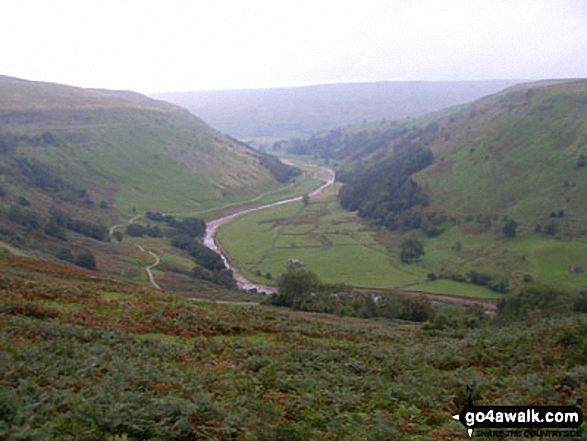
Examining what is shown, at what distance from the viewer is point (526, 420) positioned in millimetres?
12219

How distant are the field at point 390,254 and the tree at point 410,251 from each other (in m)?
2.36

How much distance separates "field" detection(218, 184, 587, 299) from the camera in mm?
115250

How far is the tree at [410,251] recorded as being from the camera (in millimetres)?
135250

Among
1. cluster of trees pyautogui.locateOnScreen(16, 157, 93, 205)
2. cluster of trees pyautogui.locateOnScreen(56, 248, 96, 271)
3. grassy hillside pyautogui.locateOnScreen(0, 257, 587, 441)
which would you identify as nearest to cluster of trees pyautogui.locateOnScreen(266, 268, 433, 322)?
grassy hillside pyautogui.locateOnScreen(0, 257, 587, 441)

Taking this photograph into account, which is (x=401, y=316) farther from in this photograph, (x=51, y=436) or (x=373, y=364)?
(x=51, y=436)

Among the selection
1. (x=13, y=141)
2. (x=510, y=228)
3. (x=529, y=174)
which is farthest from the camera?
(x=13, y=141)

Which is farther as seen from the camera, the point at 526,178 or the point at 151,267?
the point at 526,178

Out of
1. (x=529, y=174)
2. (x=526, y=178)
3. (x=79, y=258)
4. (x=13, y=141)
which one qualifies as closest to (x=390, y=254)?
(x=526, y=178)

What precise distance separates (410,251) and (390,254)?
7.96 metres

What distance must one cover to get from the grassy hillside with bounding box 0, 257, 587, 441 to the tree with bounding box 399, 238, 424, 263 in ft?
350

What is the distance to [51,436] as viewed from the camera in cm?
1006

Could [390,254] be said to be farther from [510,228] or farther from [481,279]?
[510,228]

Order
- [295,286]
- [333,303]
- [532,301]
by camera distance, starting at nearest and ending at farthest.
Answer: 1. [333,303]
2. [532,301]
3. [295,286]

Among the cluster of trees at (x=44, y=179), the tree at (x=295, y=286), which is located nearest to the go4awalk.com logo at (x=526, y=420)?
the tree at (x=295, y=286)
